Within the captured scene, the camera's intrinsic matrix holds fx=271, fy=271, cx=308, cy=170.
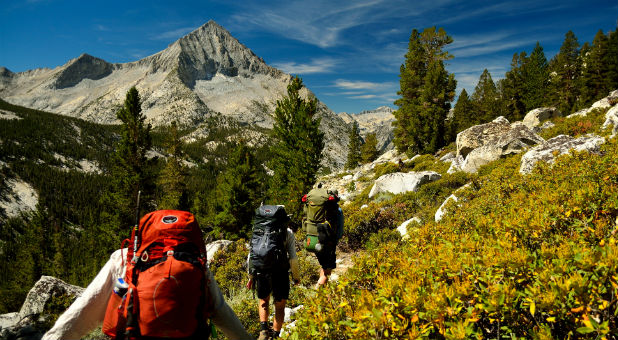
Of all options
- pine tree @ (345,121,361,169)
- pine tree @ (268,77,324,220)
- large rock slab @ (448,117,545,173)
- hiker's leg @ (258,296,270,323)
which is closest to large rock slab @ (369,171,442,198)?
large rock slab @ (448,117,545,173)

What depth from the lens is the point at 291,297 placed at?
270 inches

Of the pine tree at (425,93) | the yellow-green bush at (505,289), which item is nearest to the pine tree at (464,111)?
the pine tree at (425,93)

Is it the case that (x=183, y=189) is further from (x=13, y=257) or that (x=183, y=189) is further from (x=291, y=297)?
(x=13, y=257)

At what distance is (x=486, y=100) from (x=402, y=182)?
155 feet

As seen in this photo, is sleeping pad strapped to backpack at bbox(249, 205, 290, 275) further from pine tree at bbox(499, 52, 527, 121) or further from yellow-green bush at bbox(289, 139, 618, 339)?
pine tree at bbox(499, 52, 527, 121)

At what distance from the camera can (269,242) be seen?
4641 millimetres

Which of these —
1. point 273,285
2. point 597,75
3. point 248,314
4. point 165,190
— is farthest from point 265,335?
point 597,75

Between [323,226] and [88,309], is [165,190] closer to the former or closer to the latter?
[323,226]

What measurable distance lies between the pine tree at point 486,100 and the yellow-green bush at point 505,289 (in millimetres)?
51244

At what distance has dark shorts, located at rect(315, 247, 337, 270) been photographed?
6.24 m

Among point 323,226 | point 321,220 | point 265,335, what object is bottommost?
point 265,335

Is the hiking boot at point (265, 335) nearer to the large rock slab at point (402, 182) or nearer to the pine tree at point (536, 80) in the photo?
the large rock slab at point (402, 182)

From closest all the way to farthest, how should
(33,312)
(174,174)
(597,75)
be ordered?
1. (33,312)
2. (174,174)
3. (597,75)

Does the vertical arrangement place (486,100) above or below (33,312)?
above
